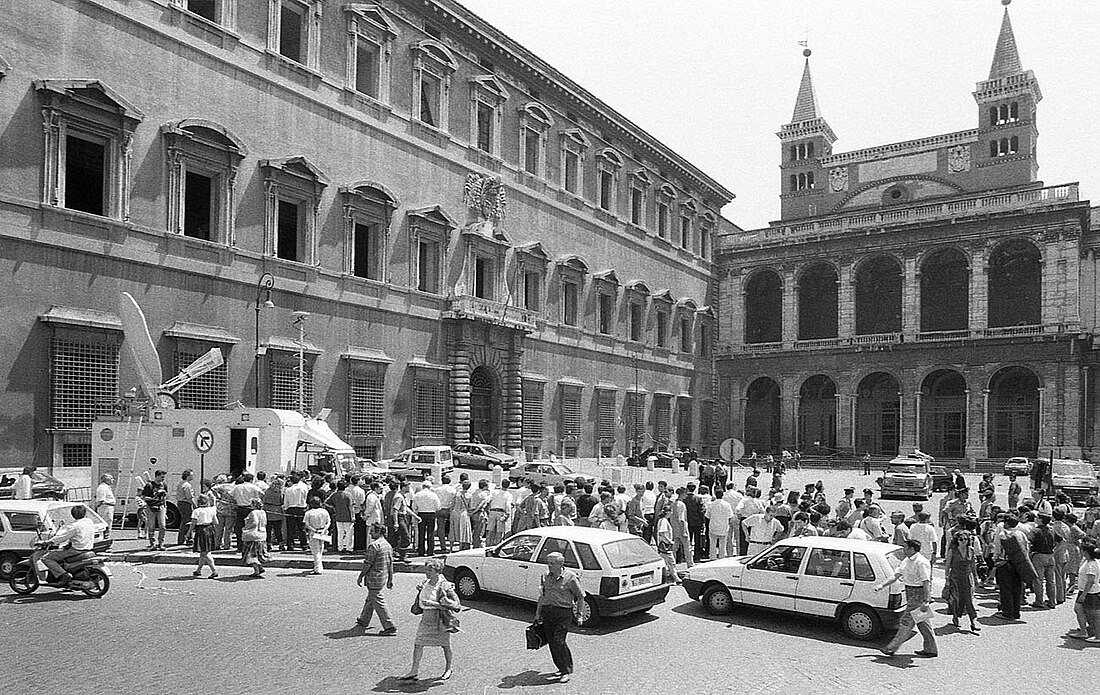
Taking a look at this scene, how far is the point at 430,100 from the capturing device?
37.8 m

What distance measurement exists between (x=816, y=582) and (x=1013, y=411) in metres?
50.7

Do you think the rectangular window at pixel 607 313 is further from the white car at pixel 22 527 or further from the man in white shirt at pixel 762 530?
the white car at pixel 22 527

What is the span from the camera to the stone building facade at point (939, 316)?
5453 centimetres

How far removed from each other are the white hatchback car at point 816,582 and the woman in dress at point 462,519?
5.93 meters

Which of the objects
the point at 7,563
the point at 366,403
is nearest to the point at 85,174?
the point at 366,403

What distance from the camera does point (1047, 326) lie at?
5416 centimetres

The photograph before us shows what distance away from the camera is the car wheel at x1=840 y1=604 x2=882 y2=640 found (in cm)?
1241

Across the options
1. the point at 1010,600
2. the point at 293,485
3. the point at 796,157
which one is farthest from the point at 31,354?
the point at 796,157

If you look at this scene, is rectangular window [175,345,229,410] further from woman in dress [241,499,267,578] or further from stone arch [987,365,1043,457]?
stone arch [987,365,1043,457]

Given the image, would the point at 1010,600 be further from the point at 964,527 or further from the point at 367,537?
the point at 367,537

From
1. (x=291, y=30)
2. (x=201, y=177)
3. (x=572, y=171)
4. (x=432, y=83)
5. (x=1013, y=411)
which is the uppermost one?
(x=432, y=83)

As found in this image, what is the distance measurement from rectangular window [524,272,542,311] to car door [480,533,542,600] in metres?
30.2

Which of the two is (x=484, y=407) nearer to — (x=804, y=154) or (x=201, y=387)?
(x=201, y=387)

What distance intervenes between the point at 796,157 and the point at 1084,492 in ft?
175
